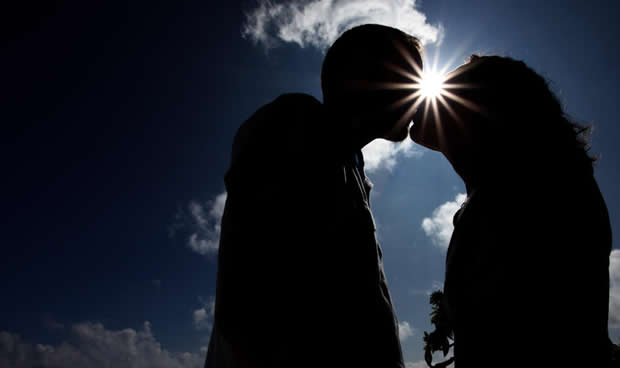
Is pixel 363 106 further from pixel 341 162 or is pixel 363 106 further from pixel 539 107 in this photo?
pixel 539 107

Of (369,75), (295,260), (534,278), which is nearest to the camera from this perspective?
(295,260)

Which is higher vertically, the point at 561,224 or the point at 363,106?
the point at 363,106

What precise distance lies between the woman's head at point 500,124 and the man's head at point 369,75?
505 millimetres

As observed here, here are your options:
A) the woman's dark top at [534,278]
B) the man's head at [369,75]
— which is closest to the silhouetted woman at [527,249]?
the woman's dark top at [534,278]

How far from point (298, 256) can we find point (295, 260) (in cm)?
2

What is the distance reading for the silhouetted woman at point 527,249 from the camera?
4.48 feet

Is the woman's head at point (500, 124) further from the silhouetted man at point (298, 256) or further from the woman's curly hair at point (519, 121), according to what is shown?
the silhouetted man at point (298, 256)

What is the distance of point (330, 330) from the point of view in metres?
1.20

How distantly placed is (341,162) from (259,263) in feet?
2.21

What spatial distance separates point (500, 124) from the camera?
6.86 ft

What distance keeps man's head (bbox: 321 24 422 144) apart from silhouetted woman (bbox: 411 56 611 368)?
66cm

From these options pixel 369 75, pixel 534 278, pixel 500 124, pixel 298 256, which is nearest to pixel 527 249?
pixel 534 278

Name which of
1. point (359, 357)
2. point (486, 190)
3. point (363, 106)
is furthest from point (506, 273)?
point (363, 106)

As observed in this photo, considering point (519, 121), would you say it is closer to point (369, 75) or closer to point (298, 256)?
point (369, 75)
